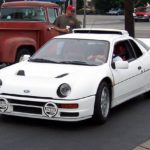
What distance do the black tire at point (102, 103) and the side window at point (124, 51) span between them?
1036 millimetres

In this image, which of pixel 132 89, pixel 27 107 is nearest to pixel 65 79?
pixel 27 107

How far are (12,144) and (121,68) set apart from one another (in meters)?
2.34

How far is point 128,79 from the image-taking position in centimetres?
795

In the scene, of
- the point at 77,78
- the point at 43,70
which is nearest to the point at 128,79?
the point at 77,78

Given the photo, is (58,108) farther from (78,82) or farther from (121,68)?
(121,68)

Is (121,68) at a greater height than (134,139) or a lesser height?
greater

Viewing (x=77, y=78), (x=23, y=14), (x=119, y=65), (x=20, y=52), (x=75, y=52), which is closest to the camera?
(x=77, y=78)

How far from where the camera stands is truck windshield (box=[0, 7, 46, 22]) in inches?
530

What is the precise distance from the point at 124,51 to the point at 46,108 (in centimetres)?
240

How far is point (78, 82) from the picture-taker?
6.77 m

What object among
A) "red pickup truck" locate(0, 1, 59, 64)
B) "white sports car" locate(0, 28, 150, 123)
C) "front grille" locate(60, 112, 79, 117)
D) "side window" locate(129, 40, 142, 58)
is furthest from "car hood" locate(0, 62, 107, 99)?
"red pickup truck" locate(0, 1, 59, 64)

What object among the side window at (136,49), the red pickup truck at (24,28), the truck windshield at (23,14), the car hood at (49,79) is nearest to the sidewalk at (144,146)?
the car hood at (49,79)

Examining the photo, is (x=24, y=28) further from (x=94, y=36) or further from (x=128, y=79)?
(x=128, y=79)

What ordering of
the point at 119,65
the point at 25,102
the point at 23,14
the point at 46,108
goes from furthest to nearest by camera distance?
the point at 23,14 < the point at 119,65 < the point at 25,102 < the point at 46,108
